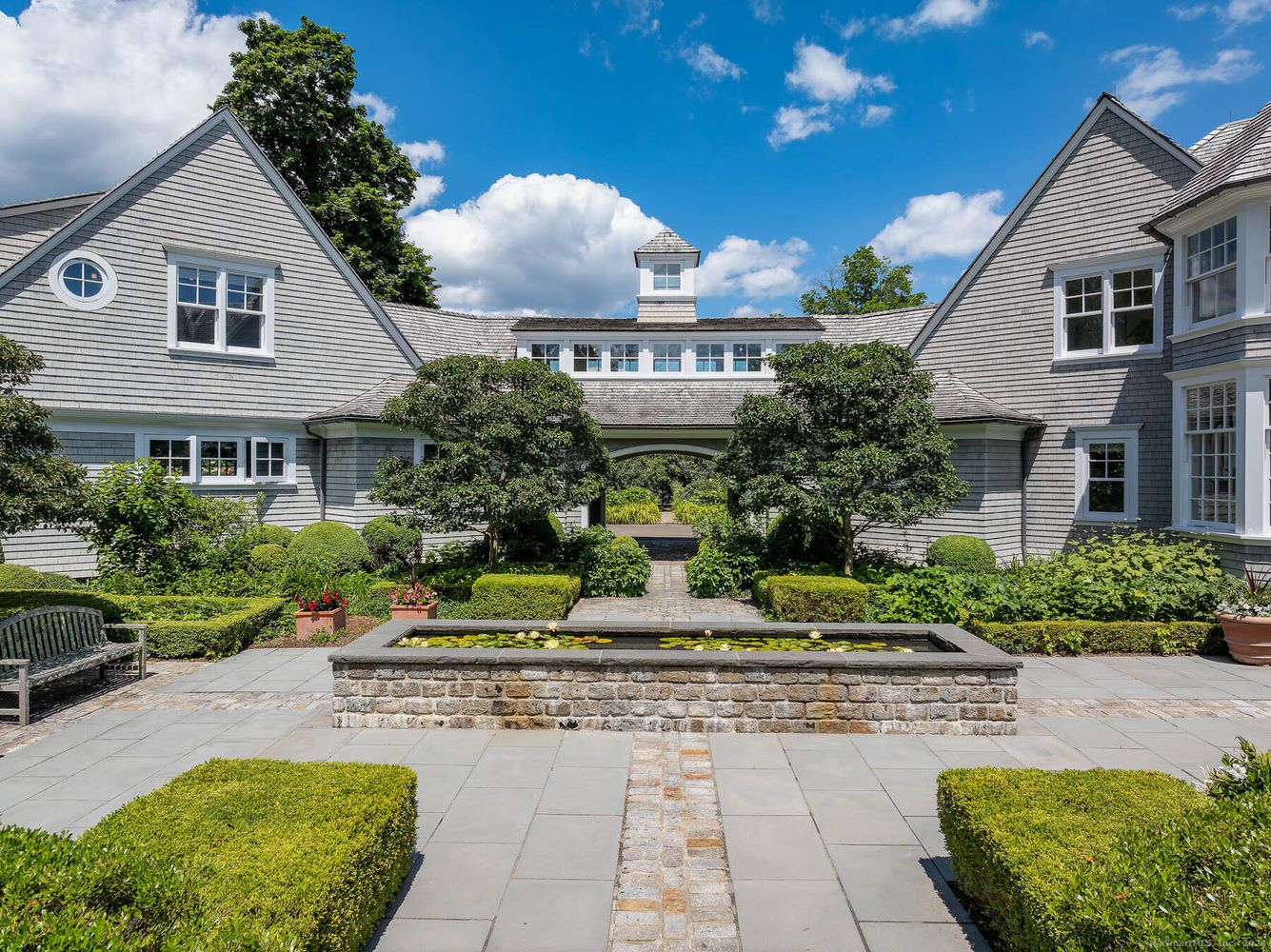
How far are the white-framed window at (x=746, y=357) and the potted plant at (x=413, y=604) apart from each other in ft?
39.4

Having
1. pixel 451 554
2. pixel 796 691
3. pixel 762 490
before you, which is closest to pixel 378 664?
pixel 796 691

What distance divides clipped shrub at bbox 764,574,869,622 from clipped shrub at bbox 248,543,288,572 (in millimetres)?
9564

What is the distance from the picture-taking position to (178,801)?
3660mm

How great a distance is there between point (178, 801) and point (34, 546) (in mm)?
13015

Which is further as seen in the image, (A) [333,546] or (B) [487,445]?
(A) [333,546]

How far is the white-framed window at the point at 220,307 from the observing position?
47.5 ft

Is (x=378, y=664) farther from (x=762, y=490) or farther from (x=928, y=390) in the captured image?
(x=928, y=390)

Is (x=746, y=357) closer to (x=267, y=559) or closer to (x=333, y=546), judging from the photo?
(x=333, y=546)

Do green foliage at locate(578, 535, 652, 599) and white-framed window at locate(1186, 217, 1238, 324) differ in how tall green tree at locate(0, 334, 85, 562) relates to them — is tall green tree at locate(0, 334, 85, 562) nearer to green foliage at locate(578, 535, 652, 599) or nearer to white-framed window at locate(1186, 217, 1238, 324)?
green foliage at locate(578, 535, 652, 599)

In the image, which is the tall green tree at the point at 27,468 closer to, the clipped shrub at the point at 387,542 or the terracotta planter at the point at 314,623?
the terracotta planter at the point at 314,623

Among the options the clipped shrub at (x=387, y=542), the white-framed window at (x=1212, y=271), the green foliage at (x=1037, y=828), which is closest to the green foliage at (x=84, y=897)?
the green foliage at (x=1037, y=828)

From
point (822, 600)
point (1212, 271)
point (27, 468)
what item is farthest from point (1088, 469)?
point (27, 468)

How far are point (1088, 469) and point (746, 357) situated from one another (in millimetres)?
9210

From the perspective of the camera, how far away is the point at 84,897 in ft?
7.79
